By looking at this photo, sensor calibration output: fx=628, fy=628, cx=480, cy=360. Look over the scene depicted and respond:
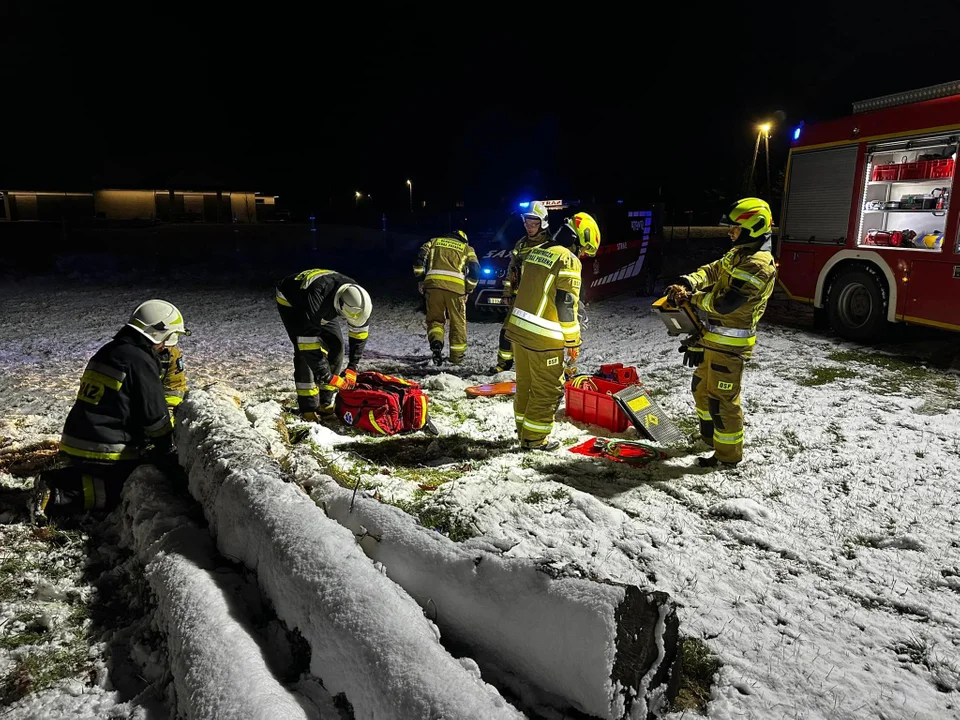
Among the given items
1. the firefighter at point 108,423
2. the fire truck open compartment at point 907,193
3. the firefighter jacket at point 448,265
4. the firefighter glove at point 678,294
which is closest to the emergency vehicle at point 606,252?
the firefighter jacket at point 448,265

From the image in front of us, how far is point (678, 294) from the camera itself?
4.99 meters

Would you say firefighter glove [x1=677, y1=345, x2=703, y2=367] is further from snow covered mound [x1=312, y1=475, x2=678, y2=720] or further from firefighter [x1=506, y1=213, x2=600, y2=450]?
snow covered mound [x1=312, y1=475, x2=678, y2=720]

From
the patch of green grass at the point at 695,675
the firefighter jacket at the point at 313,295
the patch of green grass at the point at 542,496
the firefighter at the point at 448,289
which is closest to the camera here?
the patch of green grass at the point at 695,675

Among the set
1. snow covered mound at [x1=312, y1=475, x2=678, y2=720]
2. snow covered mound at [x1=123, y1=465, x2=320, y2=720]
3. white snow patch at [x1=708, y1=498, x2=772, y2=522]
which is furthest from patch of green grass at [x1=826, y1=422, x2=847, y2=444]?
snow covered mound at [x1=123, y1=465, x2=320, y2=720]

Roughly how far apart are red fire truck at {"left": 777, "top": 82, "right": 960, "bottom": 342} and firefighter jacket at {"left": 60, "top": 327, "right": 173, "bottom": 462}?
27.3 ft

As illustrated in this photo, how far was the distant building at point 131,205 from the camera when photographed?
3491 cm

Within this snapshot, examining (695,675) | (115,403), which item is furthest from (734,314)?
(115,403)

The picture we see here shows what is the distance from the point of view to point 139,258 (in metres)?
17.8

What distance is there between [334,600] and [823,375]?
21.3 feet

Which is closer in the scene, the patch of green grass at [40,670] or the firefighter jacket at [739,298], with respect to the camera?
the patch of green grass at [40,670]

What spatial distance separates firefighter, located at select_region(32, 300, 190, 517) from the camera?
12.5 ft

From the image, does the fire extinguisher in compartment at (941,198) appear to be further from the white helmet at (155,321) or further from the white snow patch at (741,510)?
the white helmet at (155,321)

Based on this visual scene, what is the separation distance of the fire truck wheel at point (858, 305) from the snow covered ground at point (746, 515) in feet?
2.76

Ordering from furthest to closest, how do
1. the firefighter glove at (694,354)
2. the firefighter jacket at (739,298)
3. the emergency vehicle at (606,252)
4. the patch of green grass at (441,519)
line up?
1. the emergency vehicle at (606,252)
2. the firefighter glove at (694,354)
3. the firefighter jacket at (739,298)
4. the patch of green grass at (441,519)
